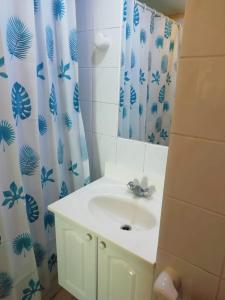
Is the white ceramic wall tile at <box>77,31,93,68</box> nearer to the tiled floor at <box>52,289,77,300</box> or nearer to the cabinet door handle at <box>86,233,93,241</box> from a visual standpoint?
the cabinet door handle at <box>86,233,93,241</box>

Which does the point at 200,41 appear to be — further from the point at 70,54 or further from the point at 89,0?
the point at 89,0

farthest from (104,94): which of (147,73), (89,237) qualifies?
(89,237)

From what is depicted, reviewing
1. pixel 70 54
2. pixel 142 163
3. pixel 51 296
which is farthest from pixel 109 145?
pixel 51 296

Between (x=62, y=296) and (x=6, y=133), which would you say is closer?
(x=6, y=133)

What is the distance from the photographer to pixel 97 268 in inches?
41.1

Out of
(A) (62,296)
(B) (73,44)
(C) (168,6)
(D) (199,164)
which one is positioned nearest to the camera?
(D) (199,164)

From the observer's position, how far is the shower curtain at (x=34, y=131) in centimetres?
102

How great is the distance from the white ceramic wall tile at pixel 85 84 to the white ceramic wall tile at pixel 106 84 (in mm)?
47

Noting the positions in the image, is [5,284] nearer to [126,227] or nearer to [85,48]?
[126,227]

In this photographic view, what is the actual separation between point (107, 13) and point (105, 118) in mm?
604

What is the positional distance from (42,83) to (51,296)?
1.52 metres

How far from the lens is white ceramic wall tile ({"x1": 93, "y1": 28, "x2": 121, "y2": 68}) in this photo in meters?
1.24

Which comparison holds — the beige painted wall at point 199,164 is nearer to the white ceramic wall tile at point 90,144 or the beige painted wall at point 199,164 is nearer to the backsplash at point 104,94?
the backsplash at point 104,94

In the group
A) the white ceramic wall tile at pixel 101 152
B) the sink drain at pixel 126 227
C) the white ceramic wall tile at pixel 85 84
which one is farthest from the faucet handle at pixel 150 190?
the white ceramic wall tile at pixel 85 84
